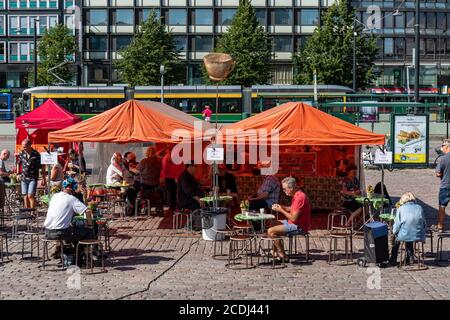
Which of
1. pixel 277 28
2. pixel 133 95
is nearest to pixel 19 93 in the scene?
pixel 277 28

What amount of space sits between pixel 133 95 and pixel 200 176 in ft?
99.4

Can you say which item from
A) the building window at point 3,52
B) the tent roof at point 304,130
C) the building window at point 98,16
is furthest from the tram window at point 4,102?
the tent roof at point 304,130

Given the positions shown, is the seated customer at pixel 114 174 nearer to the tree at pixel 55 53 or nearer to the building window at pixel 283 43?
the tree at pixel 55 53

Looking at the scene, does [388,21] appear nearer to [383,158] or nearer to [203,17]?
[203,17]

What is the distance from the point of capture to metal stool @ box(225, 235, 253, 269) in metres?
12.6

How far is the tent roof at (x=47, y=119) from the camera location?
23.2m

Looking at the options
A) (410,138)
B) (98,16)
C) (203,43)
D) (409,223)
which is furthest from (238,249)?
(98,16)

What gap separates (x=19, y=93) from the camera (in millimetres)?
78250

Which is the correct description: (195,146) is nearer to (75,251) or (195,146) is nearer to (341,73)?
(75,251)

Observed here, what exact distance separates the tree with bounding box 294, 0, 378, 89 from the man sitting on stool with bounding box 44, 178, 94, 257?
4804 centimetres

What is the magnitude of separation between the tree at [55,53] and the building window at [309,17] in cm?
2105

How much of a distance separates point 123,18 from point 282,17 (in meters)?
14.7

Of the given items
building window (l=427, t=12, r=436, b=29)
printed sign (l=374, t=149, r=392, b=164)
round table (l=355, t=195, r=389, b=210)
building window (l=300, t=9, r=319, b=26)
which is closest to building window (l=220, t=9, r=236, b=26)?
building window (l=300, t=9, r=319, b=26)

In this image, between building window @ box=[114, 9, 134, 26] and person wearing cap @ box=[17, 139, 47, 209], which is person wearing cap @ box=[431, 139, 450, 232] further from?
building window @ box=[114, 9, 134, 26]
